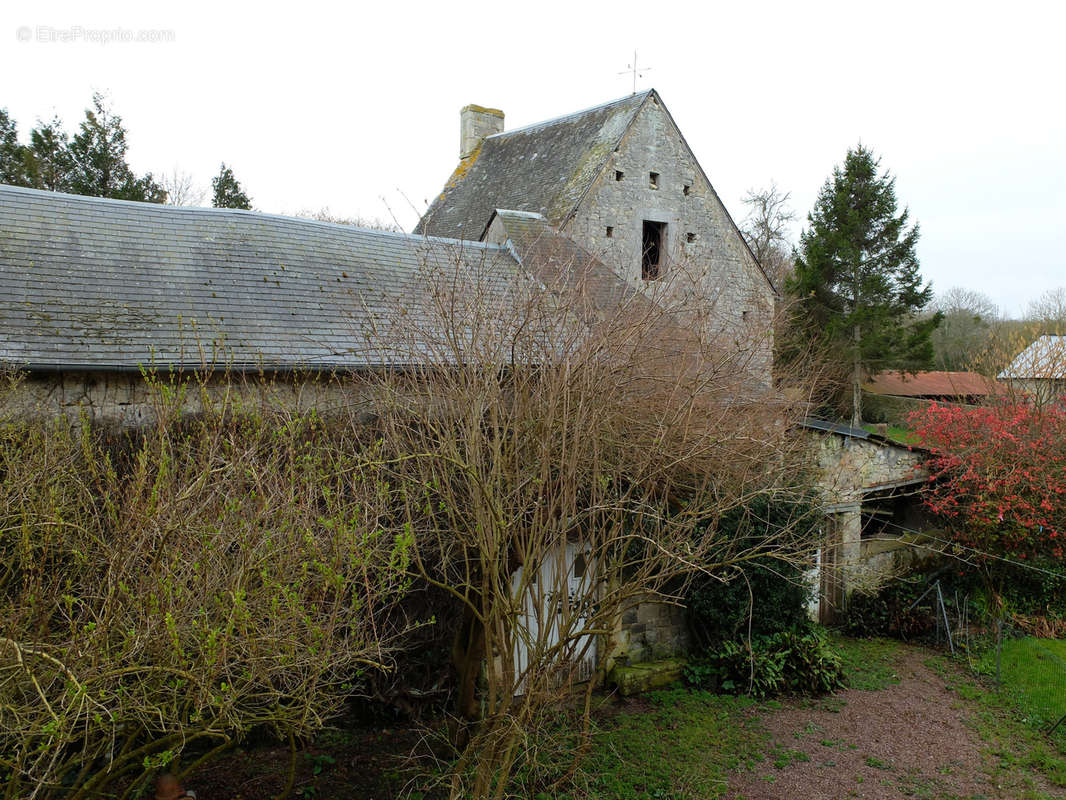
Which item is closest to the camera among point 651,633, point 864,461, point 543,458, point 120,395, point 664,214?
point 543,458

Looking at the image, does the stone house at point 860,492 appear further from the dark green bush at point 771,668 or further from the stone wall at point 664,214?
the stone wall at point 664,214

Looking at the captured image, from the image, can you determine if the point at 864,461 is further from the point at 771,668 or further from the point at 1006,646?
the point at 771,668

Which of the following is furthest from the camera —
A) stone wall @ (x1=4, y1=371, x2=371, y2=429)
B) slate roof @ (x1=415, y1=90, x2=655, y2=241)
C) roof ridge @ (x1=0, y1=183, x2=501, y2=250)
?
slate roof @ (x1=415, y1=90, x2=655, y2=241)

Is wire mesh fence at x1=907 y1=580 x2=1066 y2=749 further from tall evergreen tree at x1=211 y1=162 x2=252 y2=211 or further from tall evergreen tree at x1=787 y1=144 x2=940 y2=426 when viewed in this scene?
tall evergreen tree at x1=211 y1=162 x2=252 y2=211

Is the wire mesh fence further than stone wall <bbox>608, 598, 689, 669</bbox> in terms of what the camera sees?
No

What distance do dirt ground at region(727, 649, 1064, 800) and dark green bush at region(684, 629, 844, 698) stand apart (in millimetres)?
305

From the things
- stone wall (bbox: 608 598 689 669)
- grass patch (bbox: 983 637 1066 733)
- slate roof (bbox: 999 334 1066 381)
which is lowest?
grass patch (bbox: 983 637 1066 733)

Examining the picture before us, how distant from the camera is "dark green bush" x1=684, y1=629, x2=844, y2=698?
915 cm

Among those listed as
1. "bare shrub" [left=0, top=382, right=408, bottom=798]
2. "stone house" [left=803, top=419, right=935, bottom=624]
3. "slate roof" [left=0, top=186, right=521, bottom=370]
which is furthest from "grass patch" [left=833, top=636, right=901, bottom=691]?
"bare shrub" [left=0, top=382, right=408, bottom=798]

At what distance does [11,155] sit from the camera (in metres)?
20.3

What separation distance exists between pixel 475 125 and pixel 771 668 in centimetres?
1618

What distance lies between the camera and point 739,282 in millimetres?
16500

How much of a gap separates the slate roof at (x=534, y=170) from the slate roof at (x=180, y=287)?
4737 millimetres

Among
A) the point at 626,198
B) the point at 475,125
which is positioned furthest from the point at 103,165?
the point at 626,198
